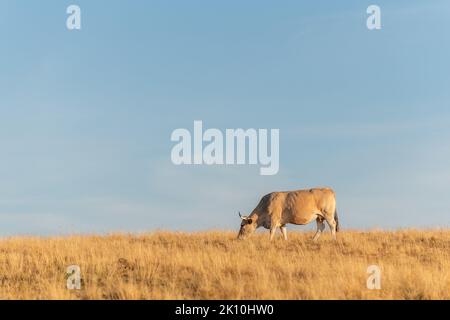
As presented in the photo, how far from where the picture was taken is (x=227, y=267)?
17016 mm

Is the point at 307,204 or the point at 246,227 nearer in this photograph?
the point at 246,227

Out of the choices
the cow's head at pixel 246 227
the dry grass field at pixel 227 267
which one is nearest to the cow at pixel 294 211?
the cow's head at pixel 246 227

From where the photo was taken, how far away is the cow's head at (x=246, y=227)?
25578 millimetres

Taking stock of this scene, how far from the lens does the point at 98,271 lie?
17188 mm

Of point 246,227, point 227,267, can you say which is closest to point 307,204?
point 246,227

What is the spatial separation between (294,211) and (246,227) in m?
2.13

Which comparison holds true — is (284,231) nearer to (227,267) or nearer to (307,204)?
(307,204)

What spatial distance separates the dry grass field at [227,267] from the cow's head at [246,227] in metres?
0.48

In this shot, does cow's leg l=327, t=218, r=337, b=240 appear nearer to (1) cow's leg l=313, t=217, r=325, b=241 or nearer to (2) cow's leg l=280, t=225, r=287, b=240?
(1) cow's leg l=313, t=217, r=325, b=241

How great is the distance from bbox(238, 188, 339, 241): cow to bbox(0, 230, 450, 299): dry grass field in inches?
47.1

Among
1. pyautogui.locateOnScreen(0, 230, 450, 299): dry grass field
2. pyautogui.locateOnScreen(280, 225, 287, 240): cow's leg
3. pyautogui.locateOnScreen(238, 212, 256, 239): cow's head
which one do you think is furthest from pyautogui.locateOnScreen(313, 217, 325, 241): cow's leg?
pyautogui.locateOnScreen(238, 212, 256, 239): cow's head

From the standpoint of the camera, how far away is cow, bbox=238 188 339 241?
26062 millimetres
